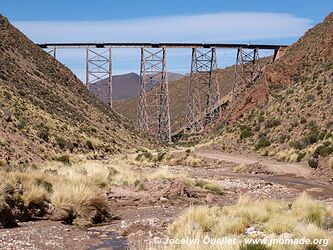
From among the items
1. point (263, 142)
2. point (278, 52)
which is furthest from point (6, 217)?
point (278, 52)

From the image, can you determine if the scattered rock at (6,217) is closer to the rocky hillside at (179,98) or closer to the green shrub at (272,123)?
the green shrub at (272,123)

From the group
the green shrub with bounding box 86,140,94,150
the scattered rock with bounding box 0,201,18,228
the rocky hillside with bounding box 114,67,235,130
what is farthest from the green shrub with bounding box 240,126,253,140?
the rocky hillside with bounding box 114,67,235,130

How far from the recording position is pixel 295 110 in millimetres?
33594

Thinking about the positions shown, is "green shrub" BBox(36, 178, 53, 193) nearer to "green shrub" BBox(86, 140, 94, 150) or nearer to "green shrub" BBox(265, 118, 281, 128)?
"green shrub" BBox(86, 140, 94, 150)

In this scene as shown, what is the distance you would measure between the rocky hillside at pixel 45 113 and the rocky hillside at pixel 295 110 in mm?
10888

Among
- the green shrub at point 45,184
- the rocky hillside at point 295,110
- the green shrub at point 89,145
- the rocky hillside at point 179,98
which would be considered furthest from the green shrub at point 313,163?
the rocky hillside at point 179,98

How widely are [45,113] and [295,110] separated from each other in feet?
59.7

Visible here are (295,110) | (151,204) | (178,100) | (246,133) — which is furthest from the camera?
(178,100)

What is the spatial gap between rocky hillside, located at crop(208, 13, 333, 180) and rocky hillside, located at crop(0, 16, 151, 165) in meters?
10.9

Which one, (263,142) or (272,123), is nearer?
(263,142)

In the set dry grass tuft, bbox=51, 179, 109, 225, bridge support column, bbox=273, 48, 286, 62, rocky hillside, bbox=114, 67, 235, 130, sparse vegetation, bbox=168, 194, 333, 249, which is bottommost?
rocky hillside, bbox=114, 67, 235, 130

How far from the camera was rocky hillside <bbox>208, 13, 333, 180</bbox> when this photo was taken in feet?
86.7

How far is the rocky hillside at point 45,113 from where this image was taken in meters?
25.8

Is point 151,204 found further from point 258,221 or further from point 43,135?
point 43,135
